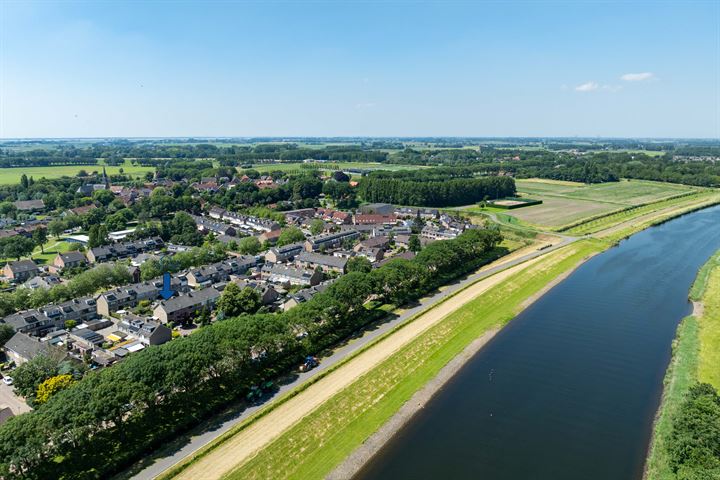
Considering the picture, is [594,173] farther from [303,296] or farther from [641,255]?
[303,296]

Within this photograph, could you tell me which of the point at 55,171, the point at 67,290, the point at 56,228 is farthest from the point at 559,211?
the point at 55,171

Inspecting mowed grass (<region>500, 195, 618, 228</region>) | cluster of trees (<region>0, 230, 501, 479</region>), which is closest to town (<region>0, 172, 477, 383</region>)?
cluster of trees (<region>0, 230, 501, 479</region>)

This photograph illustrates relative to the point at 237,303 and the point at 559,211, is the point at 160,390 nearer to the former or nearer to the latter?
the point at 237,303

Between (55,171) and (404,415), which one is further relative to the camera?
(55,171)

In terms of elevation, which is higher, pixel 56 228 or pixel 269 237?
pixel 56 228

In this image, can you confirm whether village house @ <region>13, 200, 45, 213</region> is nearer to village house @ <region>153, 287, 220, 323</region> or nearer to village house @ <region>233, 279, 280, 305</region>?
village house @ <region>153, 287, 220, 323</region>

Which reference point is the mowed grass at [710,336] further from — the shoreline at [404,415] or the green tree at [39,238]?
the green tree at [39,238]

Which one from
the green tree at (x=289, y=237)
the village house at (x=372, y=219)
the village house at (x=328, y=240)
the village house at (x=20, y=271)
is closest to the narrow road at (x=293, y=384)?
the village house at (x=328, y=240)
